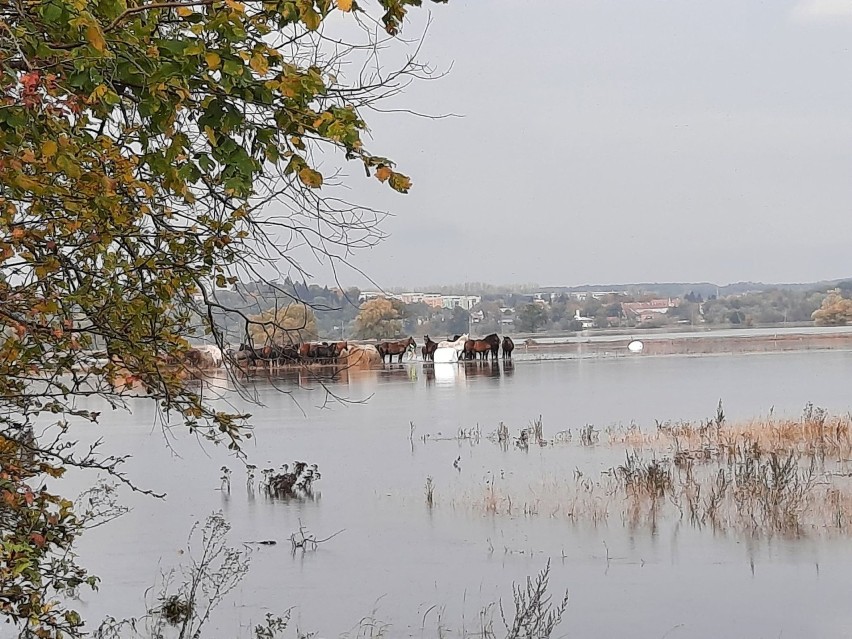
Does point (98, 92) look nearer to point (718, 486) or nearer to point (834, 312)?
point (718, 486)

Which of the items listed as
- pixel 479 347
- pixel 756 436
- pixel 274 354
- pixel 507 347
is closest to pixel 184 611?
pixel 274 354

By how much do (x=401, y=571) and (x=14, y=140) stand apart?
763 cm

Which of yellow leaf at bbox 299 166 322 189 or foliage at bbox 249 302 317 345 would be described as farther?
foliage at bbox 249 302 317 345

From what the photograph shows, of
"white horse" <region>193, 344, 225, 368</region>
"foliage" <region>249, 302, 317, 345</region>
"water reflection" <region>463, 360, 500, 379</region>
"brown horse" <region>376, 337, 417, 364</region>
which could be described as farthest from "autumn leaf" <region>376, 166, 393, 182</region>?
"brown horse" <region>376, 337, 417, 364</region>

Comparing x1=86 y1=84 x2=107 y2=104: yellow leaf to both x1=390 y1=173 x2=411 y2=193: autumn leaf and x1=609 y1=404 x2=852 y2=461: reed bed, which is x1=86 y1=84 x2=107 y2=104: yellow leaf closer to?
x1=390 y1=173 x2=411 y2=193: autumn leaf

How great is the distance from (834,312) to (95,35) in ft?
194

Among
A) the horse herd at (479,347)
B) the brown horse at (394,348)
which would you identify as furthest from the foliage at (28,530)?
the horse herd at (479,347)

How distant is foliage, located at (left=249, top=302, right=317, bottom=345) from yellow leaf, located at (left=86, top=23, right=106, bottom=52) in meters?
1.90

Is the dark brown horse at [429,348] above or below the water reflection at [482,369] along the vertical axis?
above

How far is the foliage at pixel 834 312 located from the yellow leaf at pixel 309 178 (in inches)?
2279

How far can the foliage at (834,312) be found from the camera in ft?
187

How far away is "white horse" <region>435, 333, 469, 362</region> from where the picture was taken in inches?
1690

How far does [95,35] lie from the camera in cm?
181

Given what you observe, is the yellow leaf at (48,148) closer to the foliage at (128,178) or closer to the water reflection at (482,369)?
the foliage at (128,178)
